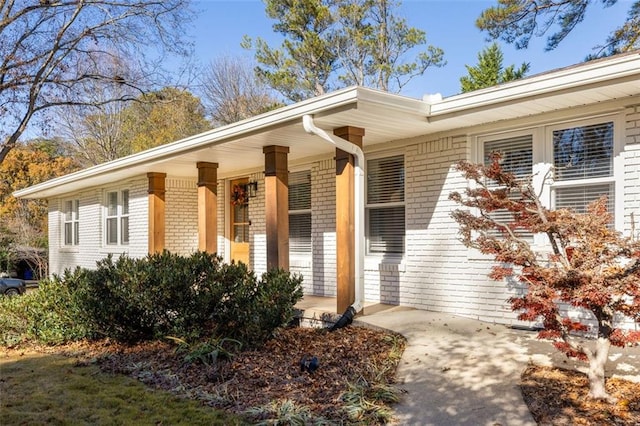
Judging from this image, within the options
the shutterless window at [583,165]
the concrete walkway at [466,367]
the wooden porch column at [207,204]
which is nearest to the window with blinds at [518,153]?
the shutterless window at [583,165]

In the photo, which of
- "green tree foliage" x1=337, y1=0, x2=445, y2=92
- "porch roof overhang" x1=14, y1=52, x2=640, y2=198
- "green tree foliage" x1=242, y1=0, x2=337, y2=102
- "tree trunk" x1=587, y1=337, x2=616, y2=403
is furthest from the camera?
"green tree foliage" x1=337, y1=0, x2=445, y2=92

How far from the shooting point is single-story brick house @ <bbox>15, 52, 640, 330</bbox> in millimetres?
5223

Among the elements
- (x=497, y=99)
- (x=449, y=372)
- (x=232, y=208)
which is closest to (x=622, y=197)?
(x=497, y=99)

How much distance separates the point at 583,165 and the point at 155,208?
8585 mm

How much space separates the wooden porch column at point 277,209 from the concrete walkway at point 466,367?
177 centimetres

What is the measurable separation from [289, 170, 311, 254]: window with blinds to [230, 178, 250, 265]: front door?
1.59 meters

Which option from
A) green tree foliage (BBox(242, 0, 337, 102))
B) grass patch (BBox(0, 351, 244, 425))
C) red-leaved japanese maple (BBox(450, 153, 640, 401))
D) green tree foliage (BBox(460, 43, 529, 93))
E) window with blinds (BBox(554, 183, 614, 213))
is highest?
green tree foliage (BBox(242, 0, 337, 102))

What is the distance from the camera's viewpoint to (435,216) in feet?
22.8

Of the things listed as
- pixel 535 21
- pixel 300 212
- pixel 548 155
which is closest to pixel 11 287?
pixel 300 212

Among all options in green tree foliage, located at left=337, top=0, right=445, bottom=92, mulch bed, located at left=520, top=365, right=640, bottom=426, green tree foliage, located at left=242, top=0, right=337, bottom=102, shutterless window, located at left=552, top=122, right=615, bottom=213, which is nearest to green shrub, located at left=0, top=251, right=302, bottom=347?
mulch bed, located at left=520, top=365, right=640, bottom=426

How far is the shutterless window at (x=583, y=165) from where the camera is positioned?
5.38m

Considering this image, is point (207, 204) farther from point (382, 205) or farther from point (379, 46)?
point (379, 46)

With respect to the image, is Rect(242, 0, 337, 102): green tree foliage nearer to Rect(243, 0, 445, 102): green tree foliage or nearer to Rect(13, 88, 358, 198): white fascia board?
Rect(243, 0, 445, 102): green tree foliage

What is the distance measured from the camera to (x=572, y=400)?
3.73 meters
